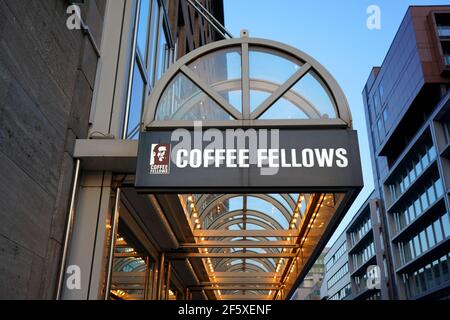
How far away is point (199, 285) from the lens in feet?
50.8

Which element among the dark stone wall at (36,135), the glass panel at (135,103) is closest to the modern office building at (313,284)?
the glass panel at (135,103)

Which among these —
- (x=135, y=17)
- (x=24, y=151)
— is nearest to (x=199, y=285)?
(x=135, y=17)

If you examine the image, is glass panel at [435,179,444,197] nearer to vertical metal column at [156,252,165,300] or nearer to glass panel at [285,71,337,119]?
vertical metal column at [156,252,165,300]

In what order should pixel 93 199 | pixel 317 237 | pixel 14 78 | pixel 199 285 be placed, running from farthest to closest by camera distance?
1. pixel 199 285
2. pixel 317 237
3. pixel 93 199
4. pixel 14 78

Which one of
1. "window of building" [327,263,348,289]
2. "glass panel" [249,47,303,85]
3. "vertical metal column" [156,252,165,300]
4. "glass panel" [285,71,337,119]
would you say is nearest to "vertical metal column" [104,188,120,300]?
"glass panel" [249,47,303,85]

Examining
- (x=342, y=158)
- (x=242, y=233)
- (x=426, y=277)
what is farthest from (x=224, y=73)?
(x=426, y=277)

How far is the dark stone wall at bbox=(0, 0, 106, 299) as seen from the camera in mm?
4273

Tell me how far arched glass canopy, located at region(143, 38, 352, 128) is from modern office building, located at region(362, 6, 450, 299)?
117ft

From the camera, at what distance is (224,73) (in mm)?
6621

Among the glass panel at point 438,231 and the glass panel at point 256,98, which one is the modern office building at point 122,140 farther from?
the glass panel at point 438,231

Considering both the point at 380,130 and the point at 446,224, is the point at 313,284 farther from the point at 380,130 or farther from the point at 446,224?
the point at 446,224

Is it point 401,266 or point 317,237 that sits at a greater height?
point 401,266
